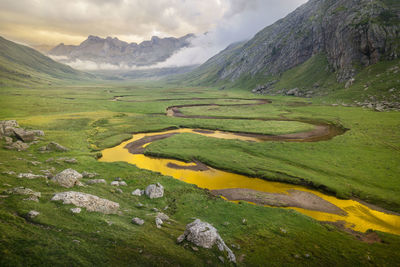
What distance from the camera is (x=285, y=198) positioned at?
3681cm

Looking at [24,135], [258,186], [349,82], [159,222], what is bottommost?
[258,186]

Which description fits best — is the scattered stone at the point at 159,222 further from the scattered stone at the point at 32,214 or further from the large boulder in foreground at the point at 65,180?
the large boulder in foreground at the point at 65,180

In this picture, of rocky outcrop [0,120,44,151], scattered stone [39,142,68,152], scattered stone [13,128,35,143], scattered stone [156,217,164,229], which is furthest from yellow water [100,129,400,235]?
scattered stone [156,217,164,229]

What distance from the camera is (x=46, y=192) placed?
73.4 feet

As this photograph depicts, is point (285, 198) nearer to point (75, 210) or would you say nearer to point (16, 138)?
point (75, 210)

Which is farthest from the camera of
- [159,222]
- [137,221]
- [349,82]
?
[349,82]

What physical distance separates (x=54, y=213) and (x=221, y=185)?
30050 mm

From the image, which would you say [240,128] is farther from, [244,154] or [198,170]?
[198,170]

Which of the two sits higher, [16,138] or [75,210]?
[75,210]

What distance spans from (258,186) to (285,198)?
19.6ft

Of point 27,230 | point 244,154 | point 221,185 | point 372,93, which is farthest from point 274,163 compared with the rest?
point 372,93

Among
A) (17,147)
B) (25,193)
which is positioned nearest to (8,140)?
(17,147)

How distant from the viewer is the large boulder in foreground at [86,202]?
20844 mm

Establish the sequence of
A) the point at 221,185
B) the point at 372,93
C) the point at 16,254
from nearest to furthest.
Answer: the point at 16,254 → the point at 221,185 → the point at 372,93
